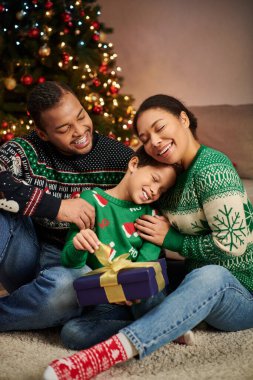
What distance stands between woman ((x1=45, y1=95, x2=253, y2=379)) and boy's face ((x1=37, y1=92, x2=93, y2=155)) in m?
0.24

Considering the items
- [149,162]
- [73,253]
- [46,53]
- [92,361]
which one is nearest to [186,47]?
[46,53]

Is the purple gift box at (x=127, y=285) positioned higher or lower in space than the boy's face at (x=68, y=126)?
lower

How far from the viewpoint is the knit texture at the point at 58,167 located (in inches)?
76.8

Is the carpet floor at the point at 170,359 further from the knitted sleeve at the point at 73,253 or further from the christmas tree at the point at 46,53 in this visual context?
the christmas tree at the point at 46,53

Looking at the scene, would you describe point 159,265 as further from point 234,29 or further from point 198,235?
point 234,29

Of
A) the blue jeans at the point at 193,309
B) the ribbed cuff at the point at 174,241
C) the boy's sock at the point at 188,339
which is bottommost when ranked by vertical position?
the boy's sock at the point at 188,339

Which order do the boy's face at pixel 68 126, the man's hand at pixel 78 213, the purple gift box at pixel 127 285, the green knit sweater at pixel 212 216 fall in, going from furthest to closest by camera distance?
the boy's face at pixel 68 126
the man's hand at pixel 78 213
the green knit sweater at pixel 212 216
the purple gift box at pixel 127 285

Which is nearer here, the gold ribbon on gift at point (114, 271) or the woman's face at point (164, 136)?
the gold ribbon on gift at point (114, 271)

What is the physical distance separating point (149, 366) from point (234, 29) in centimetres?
293

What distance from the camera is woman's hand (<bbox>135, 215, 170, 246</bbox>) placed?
1759mm

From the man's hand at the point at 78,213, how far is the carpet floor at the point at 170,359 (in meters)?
0.42

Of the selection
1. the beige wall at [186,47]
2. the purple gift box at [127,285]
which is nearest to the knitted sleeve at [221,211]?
the purple gift box at [127,285]

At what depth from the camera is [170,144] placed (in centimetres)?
170

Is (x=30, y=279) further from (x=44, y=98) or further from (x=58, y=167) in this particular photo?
(x=44, y=98)
